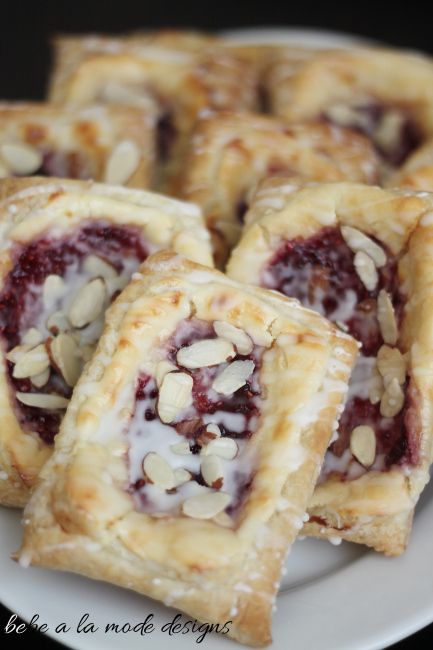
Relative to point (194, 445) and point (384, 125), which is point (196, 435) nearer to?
point (194, 445)

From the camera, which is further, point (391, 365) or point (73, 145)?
point (73, 145)

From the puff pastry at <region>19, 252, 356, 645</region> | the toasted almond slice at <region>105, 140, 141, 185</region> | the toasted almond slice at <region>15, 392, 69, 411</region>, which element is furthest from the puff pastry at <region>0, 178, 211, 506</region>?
the toasted almond slice at <region>105, 140, 141, 185</region>

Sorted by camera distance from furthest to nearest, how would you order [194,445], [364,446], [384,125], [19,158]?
[384,125] → [19,158] → [364,446] → [194,445]

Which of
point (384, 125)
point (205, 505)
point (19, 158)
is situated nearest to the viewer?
point (205, 505)

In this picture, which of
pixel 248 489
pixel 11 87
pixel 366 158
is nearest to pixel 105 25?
pixel 11 87

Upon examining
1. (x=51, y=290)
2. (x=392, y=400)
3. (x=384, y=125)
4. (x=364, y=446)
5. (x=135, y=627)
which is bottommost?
(x=135, y=627)

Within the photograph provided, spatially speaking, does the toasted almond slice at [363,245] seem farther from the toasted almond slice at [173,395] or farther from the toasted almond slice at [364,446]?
the toasted almond slice at [173,395]

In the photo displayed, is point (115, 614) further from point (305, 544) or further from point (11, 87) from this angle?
point (11, 87)

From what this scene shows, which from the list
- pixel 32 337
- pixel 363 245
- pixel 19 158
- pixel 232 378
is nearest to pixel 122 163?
pixel 19 158
